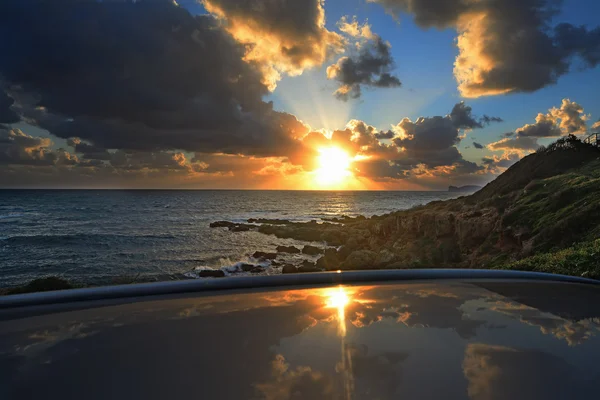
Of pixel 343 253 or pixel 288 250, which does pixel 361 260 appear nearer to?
pixel 343 253

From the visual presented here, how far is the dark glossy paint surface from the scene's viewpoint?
224cm

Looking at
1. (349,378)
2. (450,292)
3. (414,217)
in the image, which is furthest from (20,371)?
(414,217)

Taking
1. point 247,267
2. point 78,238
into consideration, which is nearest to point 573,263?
point 247,267

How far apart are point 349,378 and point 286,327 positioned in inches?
44.1

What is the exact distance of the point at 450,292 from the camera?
4688mm

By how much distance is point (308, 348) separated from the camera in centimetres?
285

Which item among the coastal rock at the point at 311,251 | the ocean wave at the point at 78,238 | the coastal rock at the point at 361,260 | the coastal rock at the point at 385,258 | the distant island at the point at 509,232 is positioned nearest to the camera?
the distant island at the point at 509,232

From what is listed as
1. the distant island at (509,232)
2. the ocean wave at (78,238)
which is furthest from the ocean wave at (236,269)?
the ocean wave at (78,238)

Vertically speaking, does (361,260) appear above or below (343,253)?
above

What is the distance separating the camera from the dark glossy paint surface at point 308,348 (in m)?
2.24

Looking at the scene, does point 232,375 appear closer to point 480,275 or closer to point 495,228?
point 480,275

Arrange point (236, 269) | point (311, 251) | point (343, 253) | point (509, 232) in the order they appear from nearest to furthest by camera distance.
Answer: point (509, 232)
point (236, 269)
point (343, 253)
point (311, 251)

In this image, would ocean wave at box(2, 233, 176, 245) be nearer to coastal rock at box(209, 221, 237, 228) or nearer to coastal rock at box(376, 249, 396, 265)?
coastal rock at box(209, 221, 237, 228)

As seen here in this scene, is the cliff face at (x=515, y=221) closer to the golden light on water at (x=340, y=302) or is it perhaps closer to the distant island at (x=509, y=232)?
the distant island at (x=509, y=232)
